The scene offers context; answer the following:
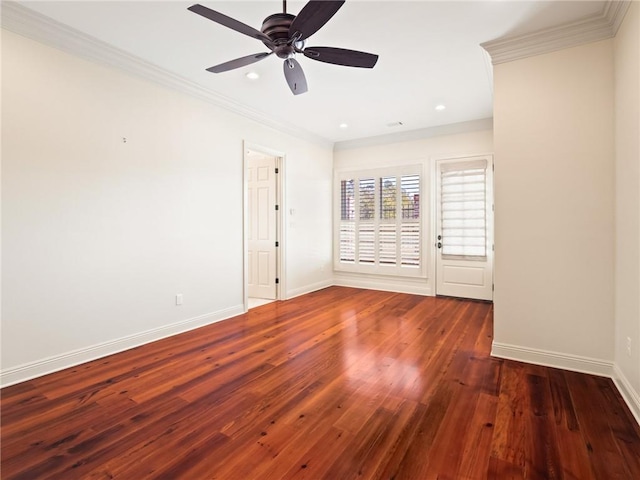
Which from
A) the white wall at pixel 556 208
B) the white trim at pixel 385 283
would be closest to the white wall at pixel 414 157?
the white trim at pixel 385 283

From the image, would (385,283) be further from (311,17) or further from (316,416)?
(311,17)

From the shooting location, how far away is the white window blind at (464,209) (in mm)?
5293

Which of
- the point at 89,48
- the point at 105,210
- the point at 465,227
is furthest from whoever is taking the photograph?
the point at 465,227

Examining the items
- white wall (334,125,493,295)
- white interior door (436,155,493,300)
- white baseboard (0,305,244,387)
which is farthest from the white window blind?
white baseboard (0,305,244,387)

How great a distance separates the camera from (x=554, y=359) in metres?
2.83

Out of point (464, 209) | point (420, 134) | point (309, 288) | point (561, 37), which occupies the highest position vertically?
point (420, 134)

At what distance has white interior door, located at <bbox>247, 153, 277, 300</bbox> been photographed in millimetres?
5465

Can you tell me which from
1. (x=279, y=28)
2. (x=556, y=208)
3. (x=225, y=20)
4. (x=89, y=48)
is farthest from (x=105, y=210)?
(x=556, y=208)

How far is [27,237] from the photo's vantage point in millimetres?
2621

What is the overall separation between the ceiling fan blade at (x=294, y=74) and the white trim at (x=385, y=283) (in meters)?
4.20

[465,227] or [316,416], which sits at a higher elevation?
[465,227]

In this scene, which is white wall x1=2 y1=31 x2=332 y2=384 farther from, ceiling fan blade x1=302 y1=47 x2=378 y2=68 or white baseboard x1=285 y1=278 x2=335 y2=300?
ceiling fan blade x1=302 y1=47 x2=378 y2=68

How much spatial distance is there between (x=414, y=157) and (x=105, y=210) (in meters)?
4.86

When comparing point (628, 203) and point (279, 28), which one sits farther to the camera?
point (628, 203)
